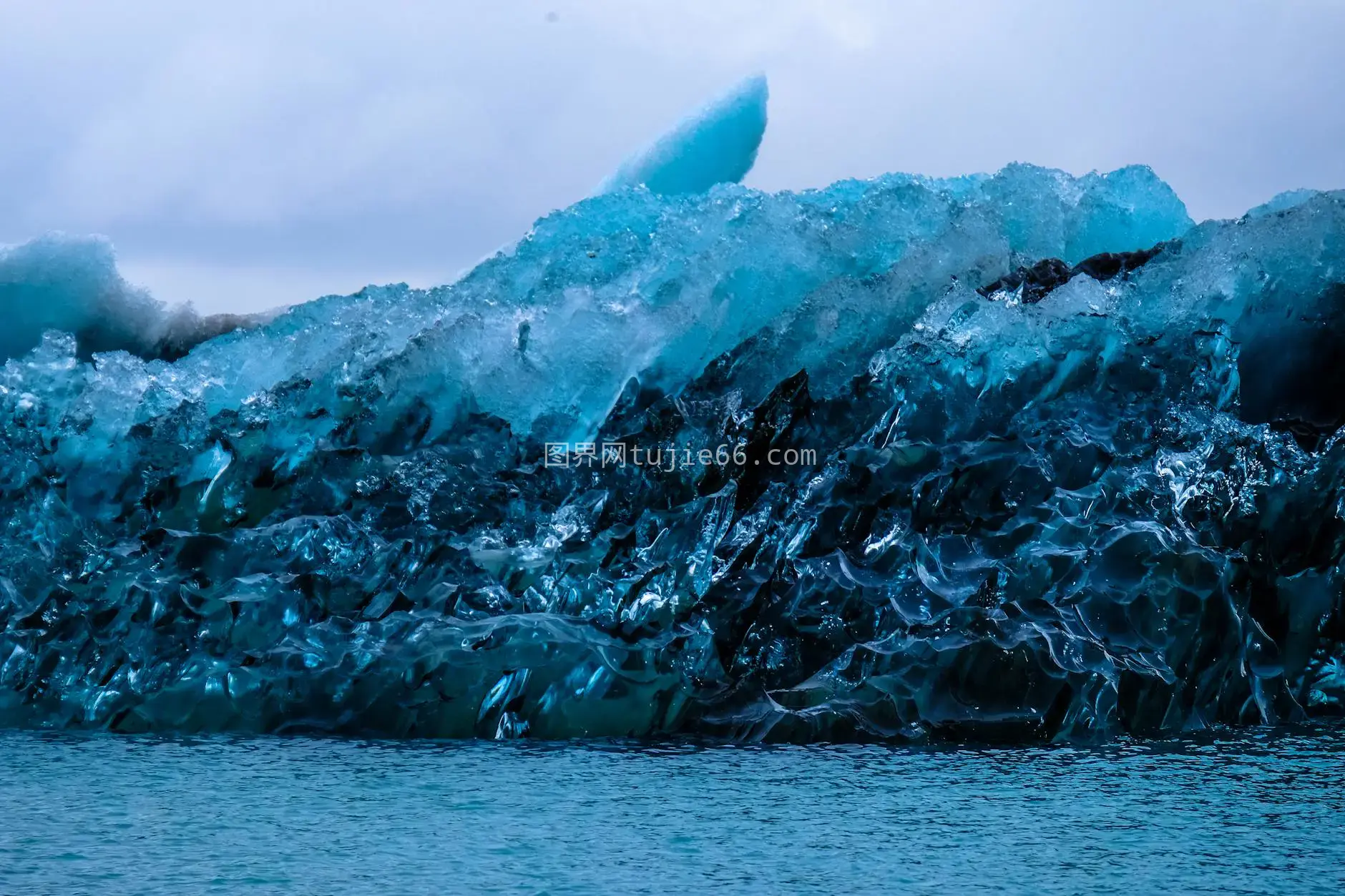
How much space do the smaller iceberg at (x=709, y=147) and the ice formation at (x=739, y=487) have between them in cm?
128

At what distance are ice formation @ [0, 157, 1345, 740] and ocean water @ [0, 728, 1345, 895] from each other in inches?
11.6

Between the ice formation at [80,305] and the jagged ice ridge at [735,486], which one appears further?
the ice formation at [80,305]

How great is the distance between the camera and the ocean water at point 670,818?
89.7 inches

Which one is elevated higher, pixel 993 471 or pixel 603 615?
pixel 993 471

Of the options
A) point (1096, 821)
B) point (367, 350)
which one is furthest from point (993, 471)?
point (367, 350)

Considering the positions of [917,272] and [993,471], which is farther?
[917,272]

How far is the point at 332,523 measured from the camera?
4.68 m

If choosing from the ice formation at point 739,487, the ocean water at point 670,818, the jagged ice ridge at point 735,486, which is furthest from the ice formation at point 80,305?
the ocean water at point 670,818

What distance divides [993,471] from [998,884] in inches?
97.5

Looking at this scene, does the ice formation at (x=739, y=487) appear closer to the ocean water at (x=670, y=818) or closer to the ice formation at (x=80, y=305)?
the ocean water at (x=670, y=818)

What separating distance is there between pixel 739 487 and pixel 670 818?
232cm

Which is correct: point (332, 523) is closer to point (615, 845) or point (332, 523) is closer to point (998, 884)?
point (615, 845)

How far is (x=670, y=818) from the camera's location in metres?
2.67

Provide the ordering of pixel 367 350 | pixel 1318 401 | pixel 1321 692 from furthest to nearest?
pixel 367 350 < pixel 1318 401 < pixel 1321 692
